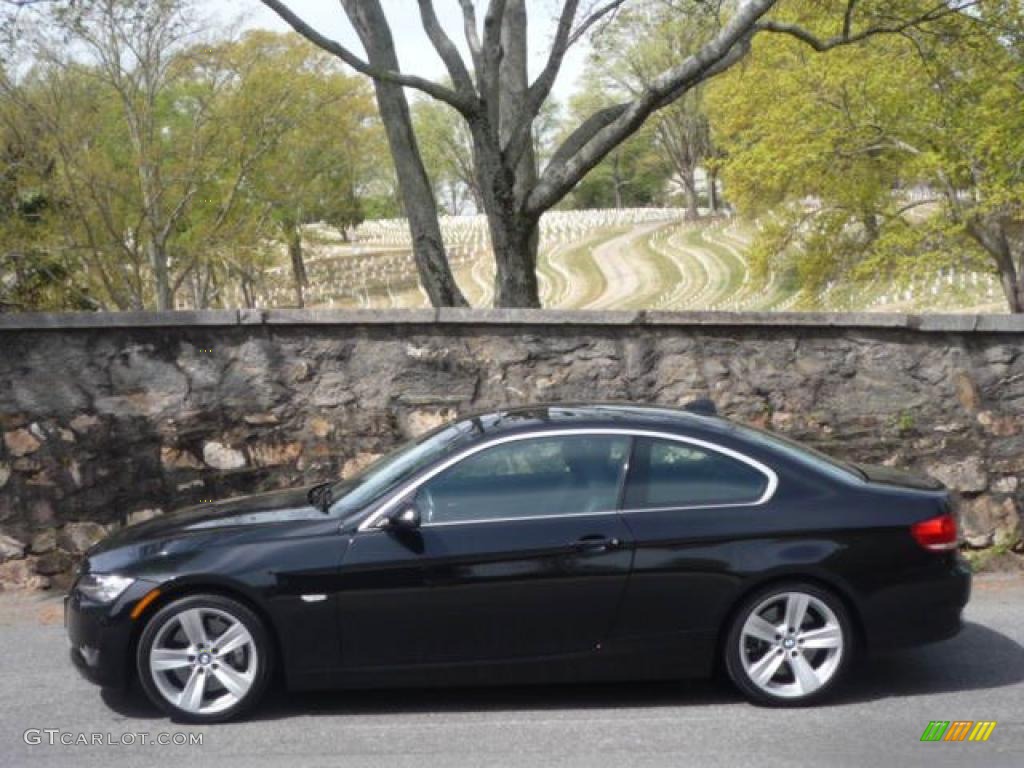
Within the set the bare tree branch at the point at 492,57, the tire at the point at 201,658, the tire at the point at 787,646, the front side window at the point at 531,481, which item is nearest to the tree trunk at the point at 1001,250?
the bare tree branch at the point at 492,57

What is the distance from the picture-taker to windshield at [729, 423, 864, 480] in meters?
5.94

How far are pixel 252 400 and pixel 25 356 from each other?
1.56m

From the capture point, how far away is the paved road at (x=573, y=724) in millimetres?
5082

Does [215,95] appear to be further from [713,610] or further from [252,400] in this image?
[713,610]

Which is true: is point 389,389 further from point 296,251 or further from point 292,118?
point 296,251

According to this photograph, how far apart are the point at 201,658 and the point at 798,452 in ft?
9.65

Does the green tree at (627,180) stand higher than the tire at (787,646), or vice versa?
the green tree at (627,180)

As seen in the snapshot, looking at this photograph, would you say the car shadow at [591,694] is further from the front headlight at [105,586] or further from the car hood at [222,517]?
the car hood at [222,517]

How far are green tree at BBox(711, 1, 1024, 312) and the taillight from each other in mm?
18935

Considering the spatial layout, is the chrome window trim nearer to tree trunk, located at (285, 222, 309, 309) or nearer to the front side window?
the front side window

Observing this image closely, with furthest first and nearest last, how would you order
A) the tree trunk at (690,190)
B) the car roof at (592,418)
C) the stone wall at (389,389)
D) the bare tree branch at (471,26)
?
the tree trunk at (690,190) < the bare tree branch at (471,26) < the stone wall at (389,389) < the car roof at (592,418)

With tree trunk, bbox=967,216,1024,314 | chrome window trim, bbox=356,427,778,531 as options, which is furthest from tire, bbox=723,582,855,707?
tree trunk, bbox=967,216,1024,314

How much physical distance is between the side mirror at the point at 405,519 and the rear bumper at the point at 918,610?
2.06 meters

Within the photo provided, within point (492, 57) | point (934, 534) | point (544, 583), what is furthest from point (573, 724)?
point (492, 57)
